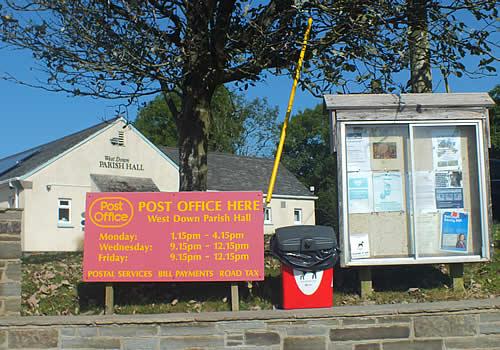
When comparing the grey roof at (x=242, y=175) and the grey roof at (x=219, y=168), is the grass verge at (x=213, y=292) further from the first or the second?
the grey roof at (x=242, y=175)

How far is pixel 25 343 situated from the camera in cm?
656

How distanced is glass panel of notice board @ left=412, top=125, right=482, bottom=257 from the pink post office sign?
197cm

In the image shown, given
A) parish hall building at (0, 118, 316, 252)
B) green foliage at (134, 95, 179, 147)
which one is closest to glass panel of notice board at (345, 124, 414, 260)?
parish hall building at (0, 118, 316, 252)

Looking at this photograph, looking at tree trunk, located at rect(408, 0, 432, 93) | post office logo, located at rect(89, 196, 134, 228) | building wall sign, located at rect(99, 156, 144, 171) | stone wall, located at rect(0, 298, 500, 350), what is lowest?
stone wall, located at rect(0, 298, 500, 350)

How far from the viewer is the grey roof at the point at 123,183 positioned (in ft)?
89.2

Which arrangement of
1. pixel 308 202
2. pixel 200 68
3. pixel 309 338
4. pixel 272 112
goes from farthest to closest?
pixel 272 112 → pixel 308 202 → pixel 200 68 → pixel 309 338

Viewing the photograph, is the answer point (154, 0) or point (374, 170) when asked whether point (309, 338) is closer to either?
point (374, 170)

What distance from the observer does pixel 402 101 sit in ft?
24.1

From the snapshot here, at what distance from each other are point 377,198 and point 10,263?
14.3 ft

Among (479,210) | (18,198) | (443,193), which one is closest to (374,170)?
(443,193)

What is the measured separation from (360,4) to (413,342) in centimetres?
407

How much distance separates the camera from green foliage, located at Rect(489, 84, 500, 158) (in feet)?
117

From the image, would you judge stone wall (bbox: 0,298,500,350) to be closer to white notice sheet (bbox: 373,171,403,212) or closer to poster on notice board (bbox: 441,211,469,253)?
poster on notice board (bbox: 441,211,469,253)

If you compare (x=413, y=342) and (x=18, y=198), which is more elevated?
(x=18, y=198)
